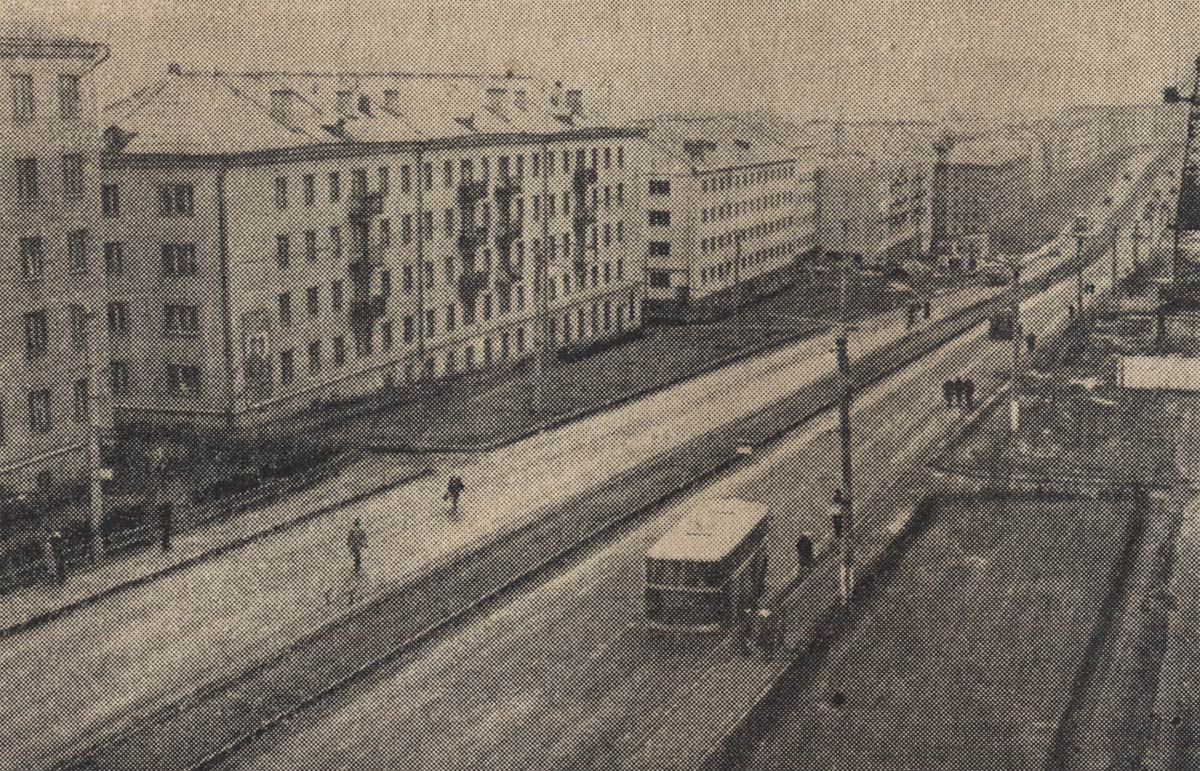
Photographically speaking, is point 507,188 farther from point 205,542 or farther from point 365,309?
point 205,542

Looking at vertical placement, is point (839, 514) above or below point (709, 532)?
below

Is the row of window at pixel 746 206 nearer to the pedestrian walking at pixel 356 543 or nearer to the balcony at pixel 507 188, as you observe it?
the balcony at pixel 507 188

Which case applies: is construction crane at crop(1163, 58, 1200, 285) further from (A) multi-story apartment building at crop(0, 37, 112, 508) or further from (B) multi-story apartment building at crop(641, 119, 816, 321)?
(A) multi-story apartment building at crop(0, 37, 112, 508)

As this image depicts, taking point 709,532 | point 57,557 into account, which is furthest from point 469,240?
point 709,532

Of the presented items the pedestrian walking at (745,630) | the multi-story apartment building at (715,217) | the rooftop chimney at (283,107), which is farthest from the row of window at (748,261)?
the pedestrian walking at (745,630)

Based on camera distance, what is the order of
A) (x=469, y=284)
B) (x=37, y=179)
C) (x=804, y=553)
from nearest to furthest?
(x=804, y=553) → (x=37, y=179) → (x=469, y=284)

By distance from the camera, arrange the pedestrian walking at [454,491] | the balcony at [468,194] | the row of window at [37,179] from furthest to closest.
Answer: the balcony at [468,194] → the row of window at [37,179] → the pedestrian walking at [454,491]
